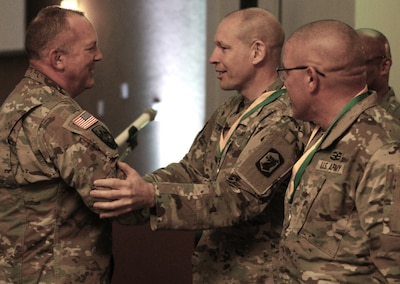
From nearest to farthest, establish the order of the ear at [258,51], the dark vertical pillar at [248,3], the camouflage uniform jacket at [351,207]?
the camouflage uniform jacket at [351,207] < the ear at [258,51] < the dark vertical pillar at [248,3]

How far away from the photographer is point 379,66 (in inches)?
124

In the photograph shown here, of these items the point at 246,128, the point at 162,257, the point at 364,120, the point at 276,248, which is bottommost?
the point at 162,257

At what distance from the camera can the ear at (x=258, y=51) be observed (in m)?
2.73

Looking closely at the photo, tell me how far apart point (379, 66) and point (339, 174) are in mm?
1207

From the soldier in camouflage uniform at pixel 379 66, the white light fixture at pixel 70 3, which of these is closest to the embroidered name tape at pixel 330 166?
the soldier in camouflage uniform at pixel 379 66

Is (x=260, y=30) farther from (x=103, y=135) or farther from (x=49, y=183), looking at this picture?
(x=49, y=183)

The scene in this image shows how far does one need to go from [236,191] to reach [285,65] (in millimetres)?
445

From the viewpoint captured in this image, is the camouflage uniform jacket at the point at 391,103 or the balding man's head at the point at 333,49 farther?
the camouflage uniform jacket at the point at 391,103

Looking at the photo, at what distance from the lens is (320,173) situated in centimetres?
210

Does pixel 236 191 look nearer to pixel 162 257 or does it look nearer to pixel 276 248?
pixel 276 248

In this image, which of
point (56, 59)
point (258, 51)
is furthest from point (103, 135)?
point (258, 51)

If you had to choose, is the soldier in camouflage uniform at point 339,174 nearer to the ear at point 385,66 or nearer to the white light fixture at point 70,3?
the ear at point 385,66

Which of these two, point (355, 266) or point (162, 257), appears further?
point (162, 257)

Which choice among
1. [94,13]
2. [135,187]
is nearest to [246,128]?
[135,187]
